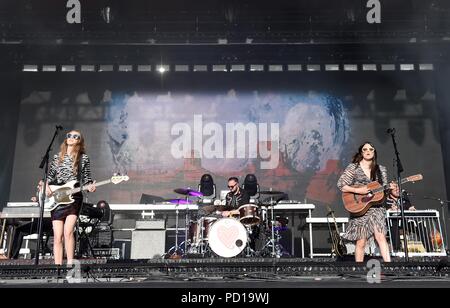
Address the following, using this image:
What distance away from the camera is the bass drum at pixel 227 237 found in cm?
787

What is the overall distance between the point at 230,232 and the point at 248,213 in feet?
1.64

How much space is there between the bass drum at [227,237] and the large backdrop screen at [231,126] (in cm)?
352

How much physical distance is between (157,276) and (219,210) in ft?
12.6

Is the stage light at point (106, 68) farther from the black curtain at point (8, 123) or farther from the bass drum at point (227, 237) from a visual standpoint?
the bass drum at point (227, 237)

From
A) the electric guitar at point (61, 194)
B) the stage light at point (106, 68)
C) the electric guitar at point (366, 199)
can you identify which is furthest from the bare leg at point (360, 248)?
the stage light at point (106, 68)

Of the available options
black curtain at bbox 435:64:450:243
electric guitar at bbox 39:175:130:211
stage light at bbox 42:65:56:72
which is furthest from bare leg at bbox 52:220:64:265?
black curtain at bbox 435:64:450:243

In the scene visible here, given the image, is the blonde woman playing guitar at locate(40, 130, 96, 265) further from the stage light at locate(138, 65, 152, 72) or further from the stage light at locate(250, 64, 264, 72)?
the stage light at locate(250, 64, 264, 72)

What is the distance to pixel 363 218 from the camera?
5.46 metres

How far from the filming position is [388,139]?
11648 mm

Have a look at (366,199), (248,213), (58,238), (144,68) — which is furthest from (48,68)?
(366,199)

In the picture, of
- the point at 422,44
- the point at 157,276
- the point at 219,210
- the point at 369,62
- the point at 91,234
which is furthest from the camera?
the point at 369,62

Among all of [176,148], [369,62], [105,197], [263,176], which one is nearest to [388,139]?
[369,62]

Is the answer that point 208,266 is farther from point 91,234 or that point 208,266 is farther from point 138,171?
point 138,171

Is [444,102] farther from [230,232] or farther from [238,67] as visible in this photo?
[230,232]
